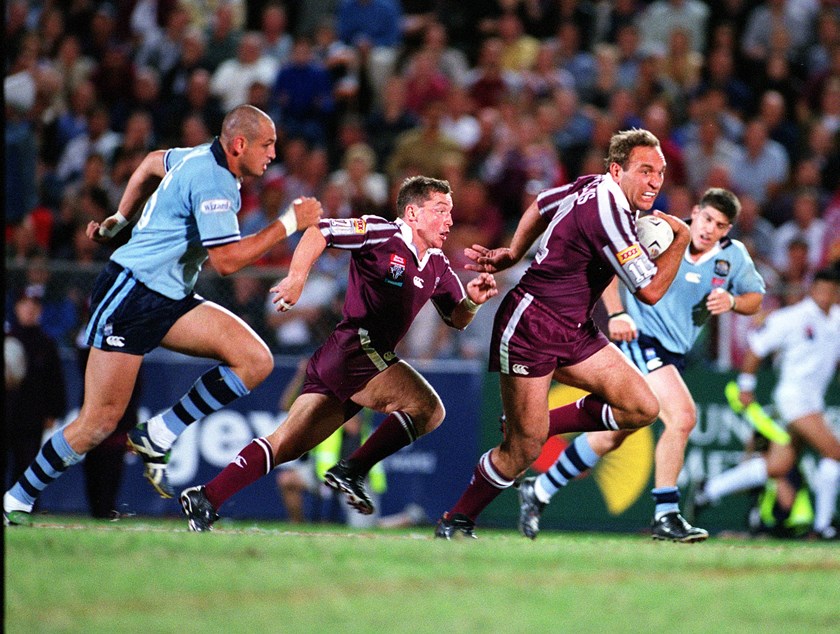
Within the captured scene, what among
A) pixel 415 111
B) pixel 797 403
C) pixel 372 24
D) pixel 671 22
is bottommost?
pixel 797 403

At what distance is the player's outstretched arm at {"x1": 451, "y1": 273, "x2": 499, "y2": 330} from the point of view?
7602 mm

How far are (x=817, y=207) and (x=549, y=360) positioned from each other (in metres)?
7.55

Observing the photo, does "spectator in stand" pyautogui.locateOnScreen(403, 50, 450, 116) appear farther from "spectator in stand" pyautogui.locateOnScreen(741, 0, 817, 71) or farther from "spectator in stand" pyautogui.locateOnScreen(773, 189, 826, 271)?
"spectator in stand" pyautogui.locateOnScreen(773, 189, 826, 271)

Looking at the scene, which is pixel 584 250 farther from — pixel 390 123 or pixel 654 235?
pixel 390 123

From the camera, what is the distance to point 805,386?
12461 millimetres

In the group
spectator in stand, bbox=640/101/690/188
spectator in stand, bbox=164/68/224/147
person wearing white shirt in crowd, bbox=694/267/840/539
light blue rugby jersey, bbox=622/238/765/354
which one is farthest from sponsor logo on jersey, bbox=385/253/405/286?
spectator in stand, bbox=164/68/224/147

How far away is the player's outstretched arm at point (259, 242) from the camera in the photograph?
23.6 ft

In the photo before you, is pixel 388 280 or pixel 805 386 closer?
pixel 388 280

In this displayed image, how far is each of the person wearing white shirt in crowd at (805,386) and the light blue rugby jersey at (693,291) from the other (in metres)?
3.20

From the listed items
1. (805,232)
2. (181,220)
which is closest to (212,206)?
(181,220)

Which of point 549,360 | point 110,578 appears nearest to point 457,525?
point 549,360

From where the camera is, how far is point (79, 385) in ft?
42.7

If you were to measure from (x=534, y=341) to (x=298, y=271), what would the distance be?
147 cm

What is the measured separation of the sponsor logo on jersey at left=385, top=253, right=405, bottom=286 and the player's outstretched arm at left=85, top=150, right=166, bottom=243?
4.68 ft
